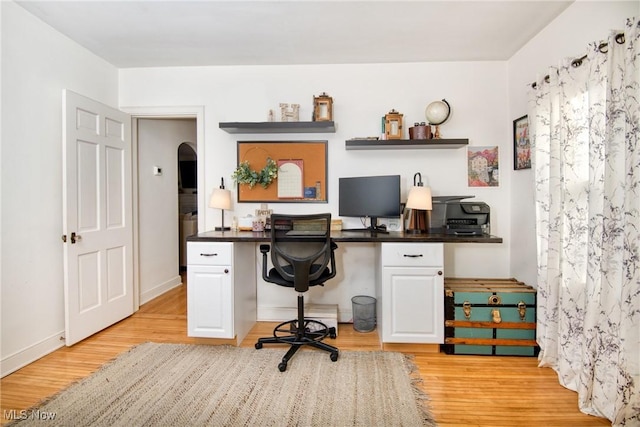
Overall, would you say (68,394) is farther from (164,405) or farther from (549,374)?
(549,374)

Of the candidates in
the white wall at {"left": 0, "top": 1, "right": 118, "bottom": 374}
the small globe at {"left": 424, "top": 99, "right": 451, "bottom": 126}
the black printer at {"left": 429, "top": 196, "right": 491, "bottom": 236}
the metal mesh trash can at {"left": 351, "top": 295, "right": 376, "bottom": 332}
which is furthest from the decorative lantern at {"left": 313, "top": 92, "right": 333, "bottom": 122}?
the white wall at {"left": 0, "top": 1, "right": 118, "bottom": 374}

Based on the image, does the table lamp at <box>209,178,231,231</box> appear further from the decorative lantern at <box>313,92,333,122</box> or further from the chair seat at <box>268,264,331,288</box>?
the decorative lantern at <box>313,92,333,122</box>

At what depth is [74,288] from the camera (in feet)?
7.86

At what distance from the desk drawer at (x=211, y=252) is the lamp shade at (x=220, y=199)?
1.58 feet

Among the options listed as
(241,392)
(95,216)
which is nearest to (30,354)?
(95,216)

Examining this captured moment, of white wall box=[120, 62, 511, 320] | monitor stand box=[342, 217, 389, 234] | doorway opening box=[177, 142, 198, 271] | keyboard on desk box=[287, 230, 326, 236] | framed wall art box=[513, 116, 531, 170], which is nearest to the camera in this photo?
keyboard on desk box=[287, 230, 326, 236]

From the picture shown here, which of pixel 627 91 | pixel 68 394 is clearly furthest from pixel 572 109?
pixel 68 394

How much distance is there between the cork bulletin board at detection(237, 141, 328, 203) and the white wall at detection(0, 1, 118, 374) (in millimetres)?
1440

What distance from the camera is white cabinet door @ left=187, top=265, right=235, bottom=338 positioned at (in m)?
2.30

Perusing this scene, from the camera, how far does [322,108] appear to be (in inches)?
106

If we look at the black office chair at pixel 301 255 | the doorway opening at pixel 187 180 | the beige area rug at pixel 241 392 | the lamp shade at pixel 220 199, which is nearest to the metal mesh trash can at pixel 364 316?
the beige area rug at pixel 241 392

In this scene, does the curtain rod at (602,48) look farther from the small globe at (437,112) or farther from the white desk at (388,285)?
the white desk at (388,285)

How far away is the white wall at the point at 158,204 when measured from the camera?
3350 mm

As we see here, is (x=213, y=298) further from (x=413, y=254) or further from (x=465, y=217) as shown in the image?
(x=465, y=217)
